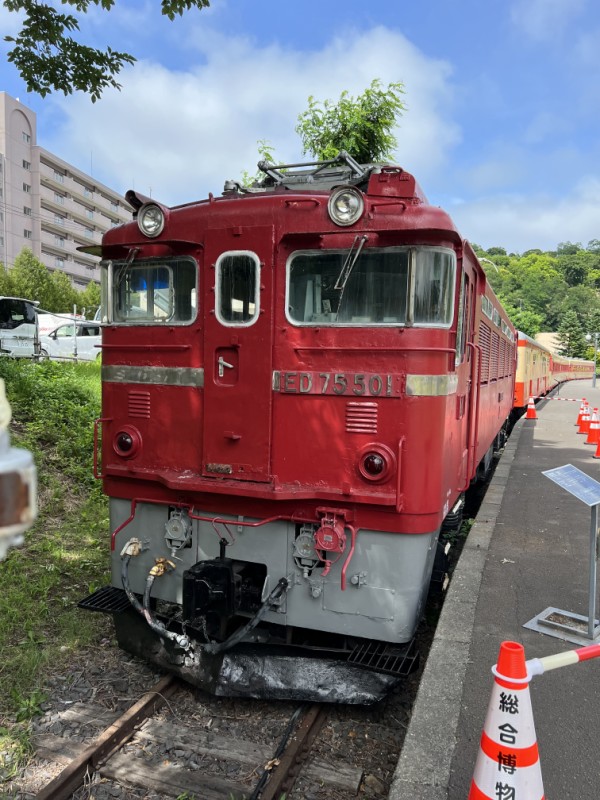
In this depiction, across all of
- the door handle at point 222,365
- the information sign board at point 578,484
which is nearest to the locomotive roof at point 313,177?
the door handle at point 222,365

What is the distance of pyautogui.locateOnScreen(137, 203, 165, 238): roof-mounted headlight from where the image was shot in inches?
172

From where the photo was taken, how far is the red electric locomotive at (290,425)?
3930 mm

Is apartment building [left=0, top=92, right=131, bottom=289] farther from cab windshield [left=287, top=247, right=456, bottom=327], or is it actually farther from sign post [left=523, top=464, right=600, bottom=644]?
sign post [left=523, top=464, right=600, bottom=644]

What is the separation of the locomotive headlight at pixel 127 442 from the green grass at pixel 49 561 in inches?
63.8

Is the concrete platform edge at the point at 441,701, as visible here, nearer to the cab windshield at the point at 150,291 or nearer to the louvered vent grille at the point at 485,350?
the louvered vent grille at the point at 485,350

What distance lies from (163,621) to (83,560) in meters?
2.22

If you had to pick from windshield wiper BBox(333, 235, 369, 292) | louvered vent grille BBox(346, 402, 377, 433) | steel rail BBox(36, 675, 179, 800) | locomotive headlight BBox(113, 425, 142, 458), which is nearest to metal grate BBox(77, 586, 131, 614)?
steel rail BBox(36, 675, 179, 800)

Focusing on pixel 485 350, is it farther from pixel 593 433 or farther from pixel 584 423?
pixel 584 423

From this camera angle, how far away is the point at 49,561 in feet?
21.0

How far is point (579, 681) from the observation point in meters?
3.78

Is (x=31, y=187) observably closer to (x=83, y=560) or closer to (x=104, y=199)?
(x=104, y=199)

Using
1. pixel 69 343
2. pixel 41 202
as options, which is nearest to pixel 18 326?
pixel 69 343

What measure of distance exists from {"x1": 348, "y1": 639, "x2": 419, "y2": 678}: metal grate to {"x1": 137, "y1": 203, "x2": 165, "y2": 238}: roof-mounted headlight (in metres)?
3.18

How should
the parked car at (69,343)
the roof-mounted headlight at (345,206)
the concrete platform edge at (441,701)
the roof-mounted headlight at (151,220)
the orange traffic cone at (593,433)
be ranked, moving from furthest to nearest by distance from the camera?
the parked car at (69,343) < the orange traffic cone at (593,433) < the roof-mounted headlight at (151,220) < the roof-mounted headlight at (345,206) < the concrete platform edge at (441,701)
